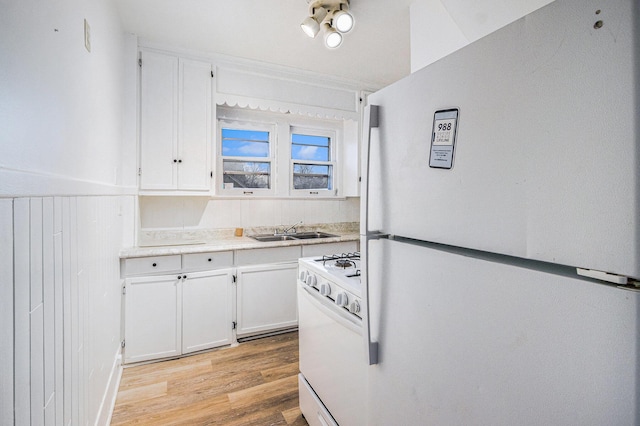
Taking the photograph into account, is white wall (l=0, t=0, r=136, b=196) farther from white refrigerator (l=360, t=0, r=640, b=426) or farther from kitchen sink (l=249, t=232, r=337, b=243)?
kitchen sink (l=249, t=232, r=337, b=243)

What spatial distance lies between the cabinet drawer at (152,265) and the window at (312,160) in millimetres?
1544

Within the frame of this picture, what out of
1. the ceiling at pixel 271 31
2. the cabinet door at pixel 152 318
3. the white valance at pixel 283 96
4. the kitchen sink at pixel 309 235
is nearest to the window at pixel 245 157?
the white valance at pixel 283 96

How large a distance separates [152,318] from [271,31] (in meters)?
2.43

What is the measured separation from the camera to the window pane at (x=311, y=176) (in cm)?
354

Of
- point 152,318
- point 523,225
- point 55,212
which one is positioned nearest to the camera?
point 523,225

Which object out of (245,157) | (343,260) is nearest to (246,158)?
(245,157)

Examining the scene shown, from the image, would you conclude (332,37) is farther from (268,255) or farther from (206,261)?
(206,261)

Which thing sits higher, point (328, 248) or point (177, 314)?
point (328, 248)

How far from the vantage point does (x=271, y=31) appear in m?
2.38

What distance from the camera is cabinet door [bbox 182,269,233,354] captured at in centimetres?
244

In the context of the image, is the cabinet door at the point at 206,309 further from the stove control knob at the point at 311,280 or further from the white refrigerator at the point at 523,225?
the white refrigerator at the point at 523,225

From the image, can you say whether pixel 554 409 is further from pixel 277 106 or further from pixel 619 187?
pixel 277 106

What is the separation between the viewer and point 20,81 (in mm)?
751

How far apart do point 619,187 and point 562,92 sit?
6.9 inches
